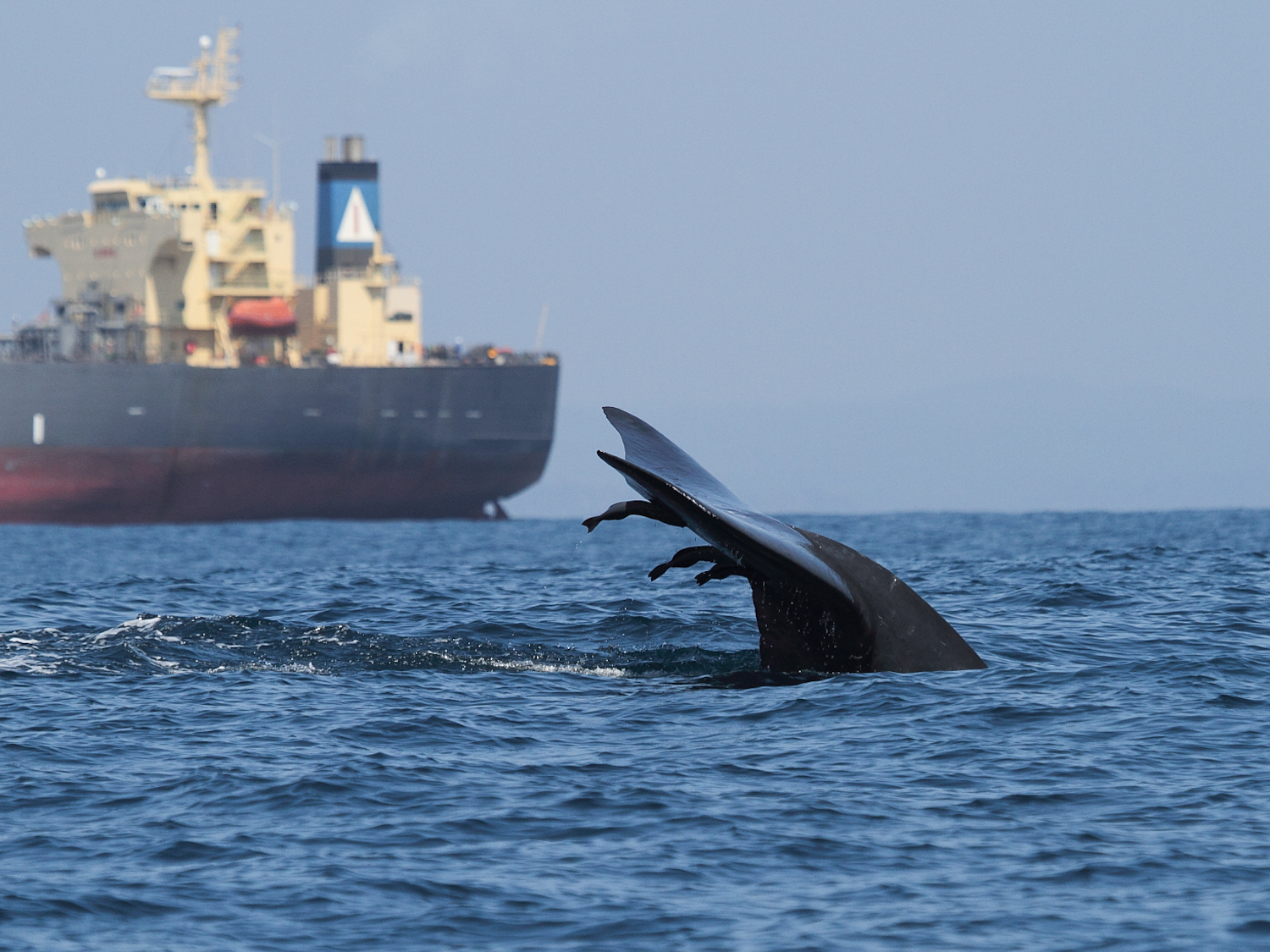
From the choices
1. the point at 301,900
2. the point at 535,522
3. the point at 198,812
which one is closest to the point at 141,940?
the point at 301,900

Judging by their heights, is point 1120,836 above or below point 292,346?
below

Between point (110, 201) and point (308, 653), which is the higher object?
point (110, 201)

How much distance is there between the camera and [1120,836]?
9734 millimetres

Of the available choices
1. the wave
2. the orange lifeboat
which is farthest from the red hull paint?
the wave

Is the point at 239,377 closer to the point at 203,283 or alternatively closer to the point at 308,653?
the point at 203,283

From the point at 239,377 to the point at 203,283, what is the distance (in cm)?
860

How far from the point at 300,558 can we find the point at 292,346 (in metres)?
40.3

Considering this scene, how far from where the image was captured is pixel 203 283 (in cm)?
8081

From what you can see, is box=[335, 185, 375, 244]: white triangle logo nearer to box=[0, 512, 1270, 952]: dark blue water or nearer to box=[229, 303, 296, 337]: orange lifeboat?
box=[229, 303, 296, 337]: orange lifeboat

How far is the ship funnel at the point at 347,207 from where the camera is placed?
283 feet

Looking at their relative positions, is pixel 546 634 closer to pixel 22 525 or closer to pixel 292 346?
pixel 22 525

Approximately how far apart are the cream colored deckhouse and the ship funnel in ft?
4.89

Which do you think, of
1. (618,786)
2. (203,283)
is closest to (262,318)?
(203,283)

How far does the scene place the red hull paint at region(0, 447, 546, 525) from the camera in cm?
7200
